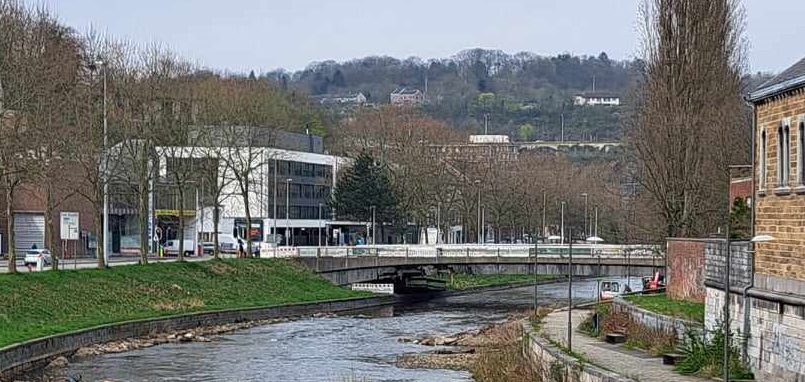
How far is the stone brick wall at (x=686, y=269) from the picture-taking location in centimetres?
5163

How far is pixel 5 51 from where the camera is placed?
180 feet

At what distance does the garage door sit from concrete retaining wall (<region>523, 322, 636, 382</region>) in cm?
5480

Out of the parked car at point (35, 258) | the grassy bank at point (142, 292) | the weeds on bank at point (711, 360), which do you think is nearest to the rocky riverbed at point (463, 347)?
the weeds on bank at point (711, 360)

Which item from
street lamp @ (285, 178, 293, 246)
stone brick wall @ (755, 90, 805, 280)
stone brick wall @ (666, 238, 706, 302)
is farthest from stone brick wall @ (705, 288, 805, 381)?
street lamp @ (285, 178, 293, 246)

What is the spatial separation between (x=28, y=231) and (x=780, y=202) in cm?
7020

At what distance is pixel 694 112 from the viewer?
67.9 metres

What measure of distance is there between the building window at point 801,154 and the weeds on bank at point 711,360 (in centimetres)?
515

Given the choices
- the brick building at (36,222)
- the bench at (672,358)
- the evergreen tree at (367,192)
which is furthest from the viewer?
the evergreen tree at (367,192)

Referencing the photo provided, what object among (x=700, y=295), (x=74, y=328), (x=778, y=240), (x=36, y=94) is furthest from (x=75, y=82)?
(x=778, y=240)

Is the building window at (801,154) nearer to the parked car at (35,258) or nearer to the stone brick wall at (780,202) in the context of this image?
A: the stone brick wall at (780,202)

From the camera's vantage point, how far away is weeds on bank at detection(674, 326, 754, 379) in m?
34.3

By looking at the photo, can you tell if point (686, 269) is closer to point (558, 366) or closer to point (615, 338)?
point (615, 338)

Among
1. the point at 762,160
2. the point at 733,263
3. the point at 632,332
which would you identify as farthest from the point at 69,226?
the point at 762,160

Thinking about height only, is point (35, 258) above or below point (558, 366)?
above
